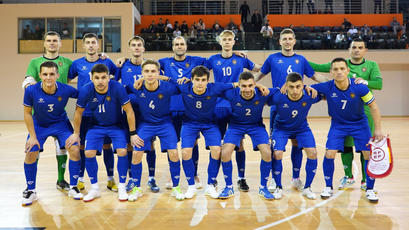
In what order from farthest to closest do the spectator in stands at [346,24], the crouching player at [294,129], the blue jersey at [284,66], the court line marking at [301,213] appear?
the spectator in stands at [346,24] → the blue jersey at [284,66] → the crouching player at [294,129] → the court line marking at [301,213]

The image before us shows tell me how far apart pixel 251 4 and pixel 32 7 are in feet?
36.0

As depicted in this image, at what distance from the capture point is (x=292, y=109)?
4.76 meters

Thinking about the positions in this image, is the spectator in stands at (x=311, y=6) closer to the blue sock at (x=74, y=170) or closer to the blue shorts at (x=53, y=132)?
the blue shorts at (x=53, y=132)

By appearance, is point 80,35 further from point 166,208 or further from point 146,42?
point 166,208

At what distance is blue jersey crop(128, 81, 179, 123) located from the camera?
4.80m

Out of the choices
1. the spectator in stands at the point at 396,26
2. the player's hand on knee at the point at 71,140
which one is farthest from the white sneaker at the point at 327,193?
the spectator in stands at the point at 396,26

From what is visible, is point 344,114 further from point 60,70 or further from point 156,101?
point 60,70

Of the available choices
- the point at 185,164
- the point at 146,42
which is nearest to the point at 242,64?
the point at 185,164

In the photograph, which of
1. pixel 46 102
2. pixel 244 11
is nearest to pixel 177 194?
pixel 46 102

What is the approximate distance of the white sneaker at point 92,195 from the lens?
15.0 ft

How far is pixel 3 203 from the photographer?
177 inches

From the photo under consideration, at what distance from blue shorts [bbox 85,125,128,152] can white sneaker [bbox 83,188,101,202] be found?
524 millimetres

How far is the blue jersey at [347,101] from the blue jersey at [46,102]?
10.6 feet

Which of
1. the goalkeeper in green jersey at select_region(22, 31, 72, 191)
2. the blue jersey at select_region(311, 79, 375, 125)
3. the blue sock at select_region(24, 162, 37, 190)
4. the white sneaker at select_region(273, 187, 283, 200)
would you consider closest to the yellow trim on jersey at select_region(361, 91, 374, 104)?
the blue jersey at select_region(311, 79, 375, 125)
